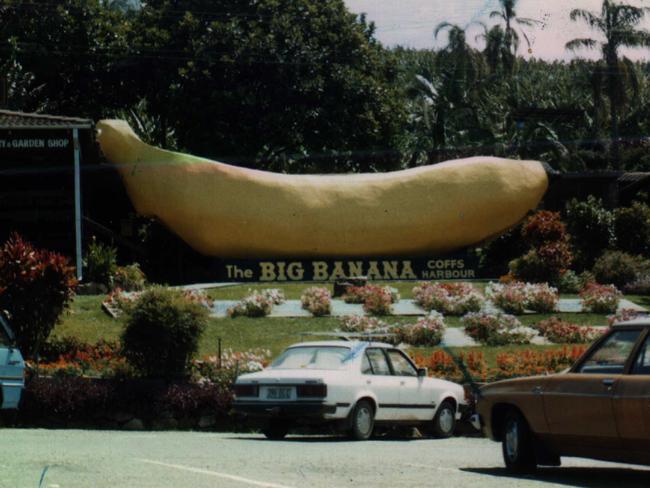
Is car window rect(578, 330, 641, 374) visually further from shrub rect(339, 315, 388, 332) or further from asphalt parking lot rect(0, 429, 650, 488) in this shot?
shrub rect(339, 315, 388, 332)

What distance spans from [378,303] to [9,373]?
44.8 feet

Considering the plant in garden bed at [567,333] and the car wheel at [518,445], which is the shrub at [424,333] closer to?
the plant in garden bed at [567,333]

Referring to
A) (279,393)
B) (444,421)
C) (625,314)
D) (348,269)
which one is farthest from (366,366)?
(348,269)

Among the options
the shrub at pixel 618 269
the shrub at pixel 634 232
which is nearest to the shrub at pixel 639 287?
the shrub at pixel 618 269

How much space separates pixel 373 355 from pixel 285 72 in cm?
3334

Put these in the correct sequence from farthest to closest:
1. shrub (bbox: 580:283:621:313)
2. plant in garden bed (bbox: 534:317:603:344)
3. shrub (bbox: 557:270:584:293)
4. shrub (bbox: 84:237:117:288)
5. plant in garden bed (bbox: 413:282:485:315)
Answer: shrub (bbox: 557:270:584:293)
shrub (bbox: 84:237:117:288)
plant in garden bed (bbox: 413:282:485:315)
shrub (bbox: 580:283:621:313)
plant in garden bed (bbox: 534:317:603:344)

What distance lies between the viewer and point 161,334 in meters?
20.7

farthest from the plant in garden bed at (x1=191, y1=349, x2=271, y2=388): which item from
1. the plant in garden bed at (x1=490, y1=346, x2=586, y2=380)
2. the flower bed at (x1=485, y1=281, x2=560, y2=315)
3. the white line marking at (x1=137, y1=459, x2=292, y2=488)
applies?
the flower bed at (x1=485, y1=281, x2=560, y2=315)

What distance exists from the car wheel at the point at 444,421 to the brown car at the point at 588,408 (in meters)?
5.17

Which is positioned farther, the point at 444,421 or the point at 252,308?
the point at 252,308

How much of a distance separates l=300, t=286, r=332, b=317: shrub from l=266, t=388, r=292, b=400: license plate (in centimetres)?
1289

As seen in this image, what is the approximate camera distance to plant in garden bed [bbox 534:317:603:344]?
85.7 feet

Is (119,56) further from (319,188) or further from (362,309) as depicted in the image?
(362,309)

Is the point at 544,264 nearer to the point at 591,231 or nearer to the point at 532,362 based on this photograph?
the point at 591,231
